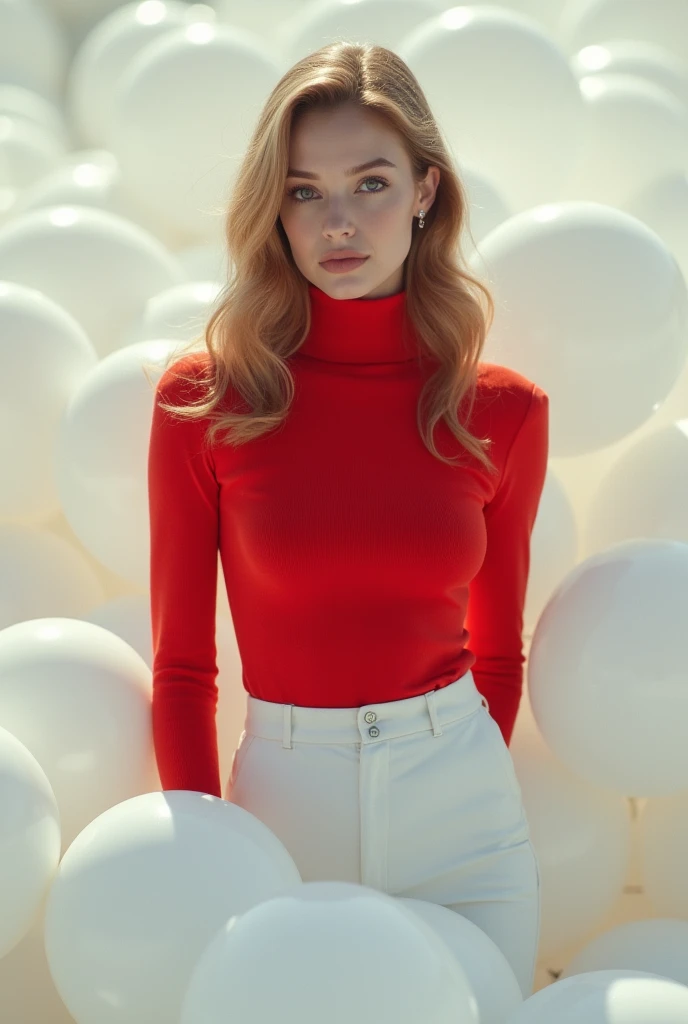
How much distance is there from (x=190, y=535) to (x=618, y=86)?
1.57m

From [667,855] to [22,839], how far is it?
0.99m

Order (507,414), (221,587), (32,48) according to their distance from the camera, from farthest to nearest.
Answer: (32,48) → (221,587) → (507,414)

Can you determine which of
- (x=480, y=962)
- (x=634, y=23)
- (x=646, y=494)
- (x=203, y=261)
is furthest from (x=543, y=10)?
(x=480, y=962)

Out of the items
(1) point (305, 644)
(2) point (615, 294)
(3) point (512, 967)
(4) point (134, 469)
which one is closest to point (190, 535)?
(1) point (305, 644)

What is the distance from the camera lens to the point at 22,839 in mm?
1433

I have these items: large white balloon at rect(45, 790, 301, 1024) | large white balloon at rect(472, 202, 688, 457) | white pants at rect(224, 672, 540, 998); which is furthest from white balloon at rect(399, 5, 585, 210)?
large white balloon at rect(45, 790, 301, 1024)

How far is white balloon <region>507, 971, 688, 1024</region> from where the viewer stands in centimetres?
120

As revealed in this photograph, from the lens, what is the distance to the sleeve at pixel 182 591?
63.1 inches

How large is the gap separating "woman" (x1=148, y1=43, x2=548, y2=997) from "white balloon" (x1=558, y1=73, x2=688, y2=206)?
0.95m

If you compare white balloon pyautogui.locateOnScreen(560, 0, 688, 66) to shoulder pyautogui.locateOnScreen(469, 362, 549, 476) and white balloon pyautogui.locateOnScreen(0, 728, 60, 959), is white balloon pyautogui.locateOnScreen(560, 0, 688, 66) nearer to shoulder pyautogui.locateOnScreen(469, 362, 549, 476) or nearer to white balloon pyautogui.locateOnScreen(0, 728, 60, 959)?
shoulder pyautogui.locateOnScreen(469, 362, 549, 476)

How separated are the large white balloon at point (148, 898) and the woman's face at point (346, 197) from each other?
0.70 meters

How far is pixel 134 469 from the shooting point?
1.90 meters

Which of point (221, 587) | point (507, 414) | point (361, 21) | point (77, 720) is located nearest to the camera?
point (77, 720)

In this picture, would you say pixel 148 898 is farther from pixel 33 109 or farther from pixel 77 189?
pixel 33 109
